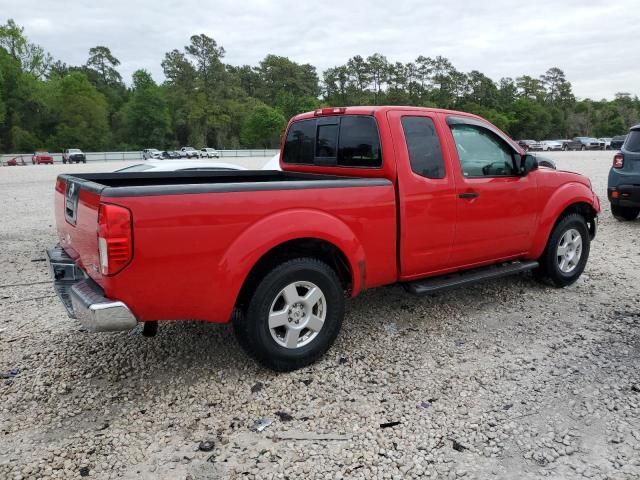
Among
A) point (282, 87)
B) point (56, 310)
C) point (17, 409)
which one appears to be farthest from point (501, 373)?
point (282, 87)

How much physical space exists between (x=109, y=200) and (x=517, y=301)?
13.3 feet

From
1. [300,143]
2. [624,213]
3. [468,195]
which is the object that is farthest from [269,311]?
[624,213]

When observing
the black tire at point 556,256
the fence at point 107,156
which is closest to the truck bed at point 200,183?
the black tire at point 556,256

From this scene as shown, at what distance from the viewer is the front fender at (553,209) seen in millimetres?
5148

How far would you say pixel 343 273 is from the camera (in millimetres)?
3998

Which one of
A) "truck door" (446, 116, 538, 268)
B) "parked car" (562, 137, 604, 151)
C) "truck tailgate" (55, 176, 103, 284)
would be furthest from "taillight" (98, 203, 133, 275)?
"parked car" (562, 137, 604, 151)

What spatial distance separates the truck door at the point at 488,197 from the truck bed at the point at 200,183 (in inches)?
37.2

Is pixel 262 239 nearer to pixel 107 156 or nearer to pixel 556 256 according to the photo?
pixel 556 256

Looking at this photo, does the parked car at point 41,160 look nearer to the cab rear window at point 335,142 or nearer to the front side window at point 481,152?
the cab rear window at point 335,142

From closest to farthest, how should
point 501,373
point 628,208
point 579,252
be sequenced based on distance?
point 501,373 < point 579,252 < point 628,208

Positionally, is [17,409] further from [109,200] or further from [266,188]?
[266,188]

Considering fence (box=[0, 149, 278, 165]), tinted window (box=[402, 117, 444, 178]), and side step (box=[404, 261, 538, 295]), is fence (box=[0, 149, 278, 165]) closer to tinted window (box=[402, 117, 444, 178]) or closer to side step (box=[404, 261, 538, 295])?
side step (box=[404, 261, 538, 295])

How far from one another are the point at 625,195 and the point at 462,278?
6174 millimetres

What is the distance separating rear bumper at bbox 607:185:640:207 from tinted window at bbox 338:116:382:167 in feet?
22.2
